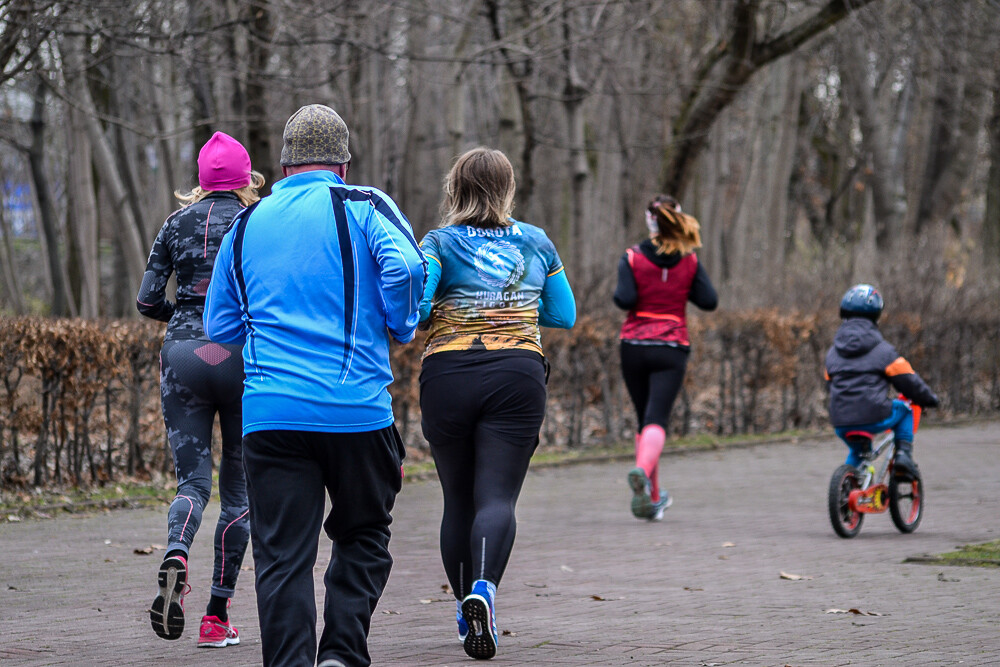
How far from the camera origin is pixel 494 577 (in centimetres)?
475

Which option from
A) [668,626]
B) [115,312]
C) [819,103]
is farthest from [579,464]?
[819,103]

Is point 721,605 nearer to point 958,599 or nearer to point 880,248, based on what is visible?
point 958,599

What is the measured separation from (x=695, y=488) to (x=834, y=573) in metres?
4.06

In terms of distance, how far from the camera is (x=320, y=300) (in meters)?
3.63

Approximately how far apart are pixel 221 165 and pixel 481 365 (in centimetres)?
131

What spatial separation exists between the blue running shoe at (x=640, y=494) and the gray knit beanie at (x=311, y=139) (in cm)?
503

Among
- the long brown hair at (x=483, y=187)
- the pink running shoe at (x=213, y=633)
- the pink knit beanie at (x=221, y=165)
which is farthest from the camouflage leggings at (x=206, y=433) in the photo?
the long brown hair at (x=483, y=187)

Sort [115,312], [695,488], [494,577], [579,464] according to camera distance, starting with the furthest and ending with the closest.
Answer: [115,312]
[579,464]
[695,488]
[494,577]

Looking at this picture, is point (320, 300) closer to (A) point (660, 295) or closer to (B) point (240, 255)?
(B) point (240, 255)

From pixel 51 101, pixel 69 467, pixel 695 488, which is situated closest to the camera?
pixel 69 467

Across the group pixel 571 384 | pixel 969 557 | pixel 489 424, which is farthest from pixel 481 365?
pixel 571 384

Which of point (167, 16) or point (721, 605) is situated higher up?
point (167, 16)

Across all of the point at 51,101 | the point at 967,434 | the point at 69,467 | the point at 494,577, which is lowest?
the point at 967,434

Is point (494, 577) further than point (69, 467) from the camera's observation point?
No
